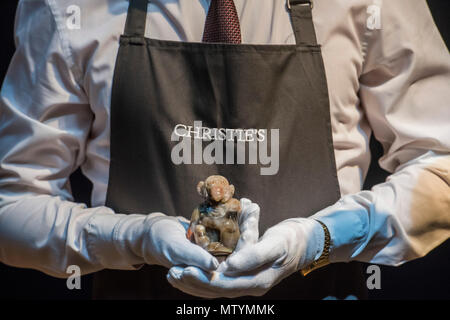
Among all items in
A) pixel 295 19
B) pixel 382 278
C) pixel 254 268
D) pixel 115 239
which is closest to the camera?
pixel 254 268

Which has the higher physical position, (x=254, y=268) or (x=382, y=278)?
(x=254, y=268)

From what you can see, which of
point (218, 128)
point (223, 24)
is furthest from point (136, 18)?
point (218, 128)

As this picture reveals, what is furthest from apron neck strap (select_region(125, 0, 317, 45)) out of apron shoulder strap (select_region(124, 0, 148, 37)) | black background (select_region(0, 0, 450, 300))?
black background (select_region(0, 0, 450, 300))

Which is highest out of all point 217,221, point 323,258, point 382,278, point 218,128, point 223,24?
point 223,24

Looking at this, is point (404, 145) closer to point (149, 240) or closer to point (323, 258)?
point (323, 258)

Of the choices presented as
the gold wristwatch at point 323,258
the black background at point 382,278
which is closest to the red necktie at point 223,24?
the gold wristwatch at point 323,258

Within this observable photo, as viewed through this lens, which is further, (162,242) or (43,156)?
(43,156)

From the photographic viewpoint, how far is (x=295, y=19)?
4.84ft

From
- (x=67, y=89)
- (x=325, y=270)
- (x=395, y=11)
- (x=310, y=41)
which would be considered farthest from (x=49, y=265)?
(x=395, y=11)

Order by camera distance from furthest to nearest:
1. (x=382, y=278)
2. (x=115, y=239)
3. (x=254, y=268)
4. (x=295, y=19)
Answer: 1. (x=382, y=278)
2. (x=295, y=19)
3. (x=115, y=239)
4. (x=254, y=268)

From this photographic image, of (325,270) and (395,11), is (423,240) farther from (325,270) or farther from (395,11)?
(395,11)

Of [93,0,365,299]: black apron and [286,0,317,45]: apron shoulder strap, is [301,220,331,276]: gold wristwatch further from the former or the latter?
[286,0,317,45]: apron shoulder strap

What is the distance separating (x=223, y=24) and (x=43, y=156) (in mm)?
502

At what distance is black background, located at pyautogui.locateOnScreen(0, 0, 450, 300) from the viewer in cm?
216
